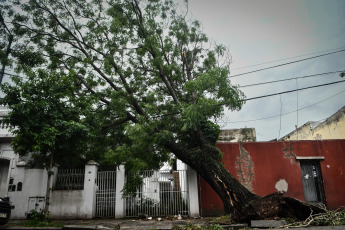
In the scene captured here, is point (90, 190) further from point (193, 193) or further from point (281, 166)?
point (281, 166)

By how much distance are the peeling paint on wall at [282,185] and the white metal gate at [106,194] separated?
7.02m

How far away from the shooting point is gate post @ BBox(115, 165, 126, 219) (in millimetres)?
9211

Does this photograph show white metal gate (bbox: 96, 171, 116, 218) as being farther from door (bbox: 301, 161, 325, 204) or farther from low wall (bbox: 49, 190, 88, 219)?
door (bbox: 301, 161, 325, 204)

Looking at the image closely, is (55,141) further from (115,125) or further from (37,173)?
(115,125)

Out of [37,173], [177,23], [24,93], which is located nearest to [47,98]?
[24,93]

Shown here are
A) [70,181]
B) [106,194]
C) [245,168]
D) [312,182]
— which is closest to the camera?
[106,194]

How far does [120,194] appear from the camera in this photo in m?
9.41

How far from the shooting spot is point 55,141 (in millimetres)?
7734

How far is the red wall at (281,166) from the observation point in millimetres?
10094

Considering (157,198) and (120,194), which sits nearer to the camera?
(120,194)

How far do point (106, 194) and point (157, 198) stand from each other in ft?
6.86

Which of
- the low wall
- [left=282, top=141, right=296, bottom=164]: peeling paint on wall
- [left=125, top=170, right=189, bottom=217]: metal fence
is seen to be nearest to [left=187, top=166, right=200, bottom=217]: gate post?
[left=125, top=170, right=189, bottom=217]: metal fence

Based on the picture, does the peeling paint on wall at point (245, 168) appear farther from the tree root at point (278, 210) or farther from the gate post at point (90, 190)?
the gate post at point (90, 190)

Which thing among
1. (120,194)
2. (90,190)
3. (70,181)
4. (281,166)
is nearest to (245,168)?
(281,166)
